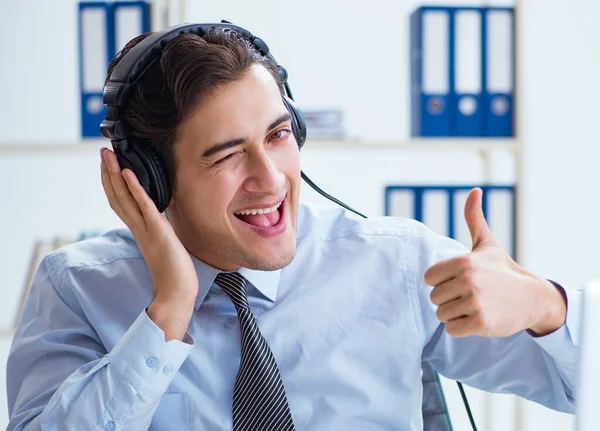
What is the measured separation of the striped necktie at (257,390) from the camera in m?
1.30

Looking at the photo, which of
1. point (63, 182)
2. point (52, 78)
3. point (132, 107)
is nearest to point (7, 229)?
point (63, 182)

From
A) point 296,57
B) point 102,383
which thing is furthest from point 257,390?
point 296,57

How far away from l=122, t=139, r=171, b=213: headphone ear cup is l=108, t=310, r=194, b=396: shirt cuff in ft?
0.67

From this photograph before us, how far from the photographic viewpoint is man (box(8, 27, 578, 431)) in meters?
1.25

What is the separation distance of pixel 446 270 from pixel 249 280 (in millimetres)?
404

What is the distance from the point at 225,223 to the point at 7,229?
1664mm

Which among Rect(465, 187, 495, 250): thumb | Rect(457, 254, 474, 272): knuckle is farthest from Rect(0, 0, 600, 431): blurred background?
Rect(457, 254, 474, 272): knuckle

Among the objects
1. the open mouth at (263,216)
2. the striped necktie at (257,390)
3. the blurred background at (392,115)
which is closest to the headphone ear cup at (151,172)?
the open mouth at (263,216)

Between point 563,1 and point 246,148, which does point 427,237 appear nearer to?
point 246,148

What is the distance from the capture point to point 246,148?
136cm

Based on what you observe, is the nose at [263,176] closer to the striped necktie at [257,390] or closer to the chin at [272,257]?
the chin at [272,257]

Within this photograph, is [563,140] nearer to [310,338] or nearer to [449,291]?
[310,338]

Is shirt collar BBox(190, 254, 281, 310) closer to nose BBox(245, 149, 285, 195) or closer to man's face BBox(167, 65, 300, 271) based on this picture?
man's face BBox(167, 65, 300, 271)

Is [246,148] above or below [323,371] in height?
above
